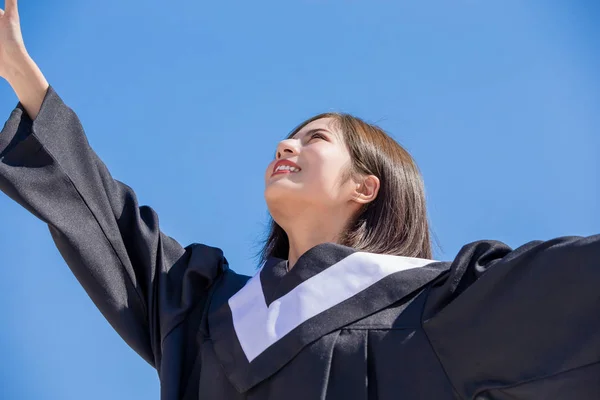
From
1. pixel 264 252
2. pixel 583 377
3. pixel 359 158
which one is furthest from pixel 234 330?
pixel 583 377

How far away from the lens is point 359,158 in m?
2.96

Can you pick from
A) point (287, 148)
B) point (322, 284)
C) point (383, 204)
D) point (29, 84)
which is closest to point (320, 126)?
point (287, 148)

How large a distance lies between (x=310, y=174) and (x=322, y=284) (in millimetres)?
475

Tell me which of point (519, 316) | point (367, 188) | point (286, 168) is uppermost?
point (286, 168)

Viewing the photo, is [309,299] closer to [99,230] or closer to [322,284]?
[322,284]

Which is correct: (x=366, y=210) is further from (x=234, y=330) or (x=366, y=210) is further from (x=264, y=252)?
(x=234, y=330)

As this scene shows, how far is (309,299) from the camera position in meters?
2.44

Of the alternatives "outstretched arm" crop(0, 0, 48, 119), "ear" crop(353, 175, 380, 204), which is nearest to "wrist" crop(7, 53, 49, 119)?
"outstretched arm" crop(0, 0, 48, 119)

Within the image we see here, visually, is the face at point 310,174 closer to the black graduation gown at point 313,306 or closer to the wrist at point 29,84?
the black graduation gown at point 313,306

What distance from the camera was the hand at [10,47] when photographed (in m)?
2.66

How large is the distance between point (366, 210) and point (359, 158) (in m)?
0.19

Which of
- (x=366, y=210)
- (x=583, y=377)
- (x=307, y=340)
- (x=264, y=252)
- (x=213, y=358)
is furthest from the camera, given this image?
(x=264, y=252)

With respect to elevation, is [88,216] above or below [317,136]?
below

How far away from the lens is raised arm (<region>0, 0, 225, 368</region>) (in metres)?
2.61
